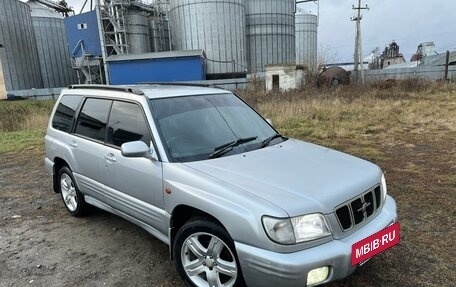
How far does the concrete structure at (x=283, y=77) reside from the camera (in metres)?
25.2

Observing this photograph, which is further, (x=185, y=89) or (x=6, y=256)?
(x=185, y=89)

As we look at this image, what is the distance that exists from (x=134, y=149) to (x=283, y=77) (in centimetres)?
2331

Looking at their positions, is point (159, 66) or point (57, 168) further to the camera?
point (159, 66)

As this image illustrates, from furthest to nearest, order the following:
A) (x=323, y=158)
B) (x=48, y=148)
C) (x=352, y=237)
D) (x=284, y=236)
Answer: (x=48, y=148)
(x=323, y=158)
(x=352, y=237)
(x=284, y=236)

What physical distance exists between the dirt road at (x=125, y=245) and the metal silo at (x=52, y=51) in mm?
35526

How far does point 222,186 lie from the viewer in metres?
2.52

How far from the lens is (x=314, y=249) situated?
7.45 feet

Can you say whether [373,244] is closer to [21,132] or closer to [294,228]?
[294,228]

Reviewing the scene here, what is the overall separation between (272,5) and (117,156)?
34.9 m

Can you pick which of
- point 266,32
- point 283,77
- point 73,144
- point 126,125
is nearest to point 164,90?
point 126,125

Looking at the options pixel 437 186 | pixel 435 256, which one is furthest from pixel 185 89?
pixel 437 186

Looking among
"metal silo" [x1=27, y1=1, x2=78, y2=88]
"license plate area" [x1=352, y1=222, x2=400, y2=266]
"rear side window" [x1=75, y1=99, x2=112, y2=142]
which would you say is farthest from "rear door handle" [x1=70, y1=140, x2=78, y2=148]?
"metal silo" [x1=27, y1=1, x2=78, y2=88]

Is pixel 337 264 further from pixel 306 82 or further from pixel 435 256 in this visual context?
pixel 306 82

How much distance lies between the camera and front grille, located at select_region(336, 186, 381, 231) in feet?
8.00
